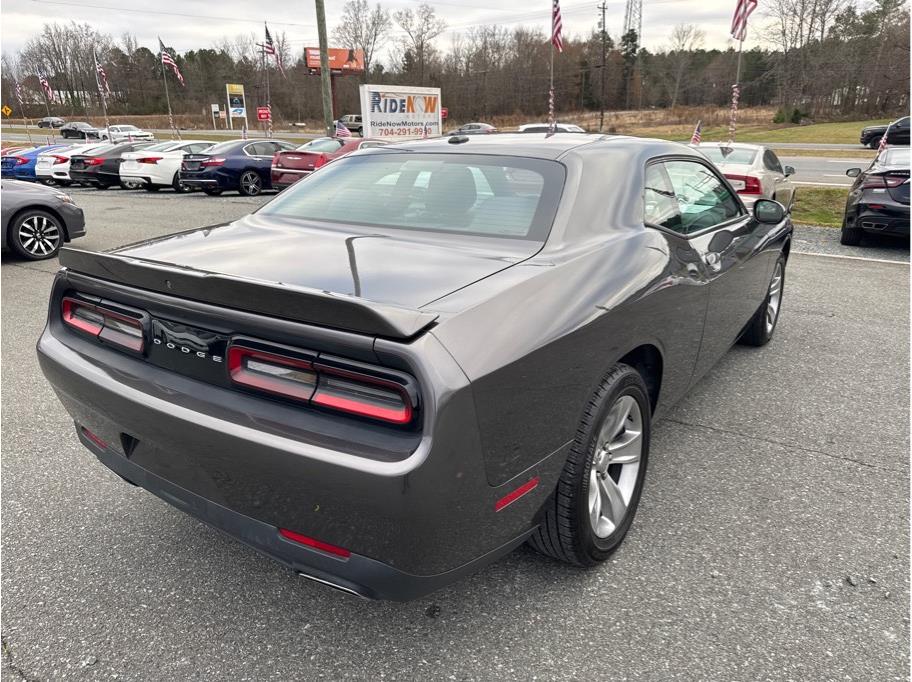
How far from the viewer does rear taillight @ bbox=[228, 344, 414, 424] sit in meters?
1.57

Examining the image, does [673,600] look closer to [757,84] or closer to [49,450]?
[49,450]

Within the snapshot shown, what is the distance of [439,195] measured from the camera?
2.76 m

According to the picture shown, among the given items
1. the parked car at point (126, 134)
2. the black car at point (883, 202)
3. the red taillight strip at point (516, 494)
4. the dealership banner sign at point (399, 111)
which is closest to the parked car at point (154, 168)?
the dealership banner sign at point (399, 111)

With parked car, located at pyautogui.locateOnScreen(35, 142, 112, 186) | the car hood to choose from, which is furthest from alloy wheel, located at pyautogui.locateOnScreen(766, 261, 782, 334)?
parked car, located at pyautogui.locateOnScreen(35, 142, 112, 186)

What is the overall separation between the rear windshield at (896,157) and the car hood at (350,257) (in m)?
8.31

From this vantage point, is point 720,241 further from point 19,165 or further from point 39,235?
point 19,165

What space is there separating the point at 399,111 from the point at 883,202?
687 inches

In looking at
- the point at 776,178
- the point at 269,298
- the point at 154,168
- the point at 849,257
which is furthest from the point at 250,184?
the point at 269,298

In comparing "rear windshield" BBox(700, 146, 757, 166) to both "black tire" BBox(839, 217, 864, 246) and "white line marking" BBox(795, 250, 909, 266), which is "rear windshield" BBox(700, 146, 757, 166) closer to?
"black tire" BBox(839, 217, 864, 246)

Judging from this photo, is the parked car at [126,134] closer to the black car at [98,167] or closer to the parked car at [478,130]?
the parked car at [478,130]

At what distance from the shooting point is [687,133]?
40469mm

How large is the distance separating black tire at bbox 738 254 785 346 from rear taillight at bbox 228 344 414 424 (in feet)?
11.7

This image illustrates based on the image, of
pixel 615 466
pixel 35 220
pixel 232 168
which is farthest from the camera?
pixel 232 168

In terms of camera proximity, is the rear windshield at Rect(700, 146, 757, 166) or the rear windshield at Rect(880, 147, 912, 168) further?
the rear windshield at Rect(700, 146, 757, 166)
